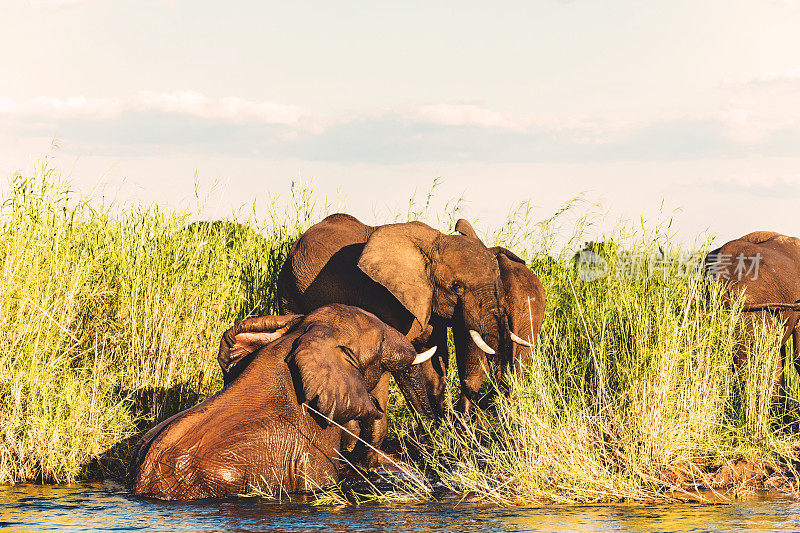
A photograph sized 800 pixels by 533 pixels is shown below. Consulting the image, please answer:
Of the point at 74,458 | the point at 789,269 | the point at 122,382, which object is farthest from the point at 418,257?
the point at 789,269

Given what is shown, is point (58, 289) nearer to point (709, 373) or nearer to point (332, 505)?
point (332, 505)

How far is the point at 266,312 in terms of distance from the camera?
406 inches

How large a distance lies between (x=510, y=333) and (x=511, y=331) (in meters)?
0.18

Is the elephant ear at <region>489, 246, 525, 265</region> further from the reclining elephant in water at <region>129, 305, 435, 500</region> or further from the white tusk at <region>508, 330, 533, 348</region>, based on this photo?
the reclining elephant in water at <region>129, 305, 435, 500</region>

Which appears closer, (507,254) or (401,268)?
(401,268)

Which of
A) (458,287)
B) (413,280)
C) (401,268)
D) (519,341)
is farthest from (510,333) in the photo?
(401,268)

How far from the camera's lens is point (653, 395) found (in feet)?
22.7

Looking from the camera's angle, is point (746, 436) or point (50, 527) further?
point (746, 436)

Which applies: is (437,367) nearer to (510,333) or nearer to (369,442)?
(510,333)

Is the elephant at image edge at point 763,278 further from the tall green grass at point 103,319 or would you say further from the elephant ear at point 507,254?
the tall green grass at point 103,319

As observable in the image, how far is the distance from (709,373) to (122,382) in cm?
491

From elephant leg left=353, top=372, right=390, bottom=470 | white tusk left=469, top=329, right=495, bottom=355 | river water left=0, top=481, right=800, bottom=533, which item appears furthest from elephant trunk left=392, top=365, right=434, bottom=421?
white tusk left=469, top=329, right=495, bottom=355

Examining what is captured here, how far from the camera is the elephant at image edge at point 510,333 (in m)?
9.60

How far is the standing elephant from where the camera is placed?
9617 millimetres
